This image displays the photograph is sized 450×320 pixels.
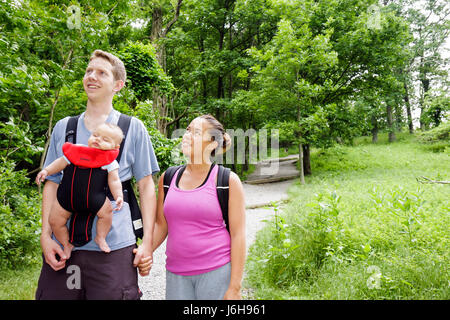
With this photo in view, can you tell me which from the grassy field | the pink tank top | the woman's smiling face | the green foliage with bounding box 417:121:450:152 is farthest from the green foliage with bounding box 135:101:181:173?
the green foliage with bounding box 417:121:450:152

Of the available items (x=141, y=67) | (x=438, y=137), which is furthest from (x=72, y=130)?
(x=438, y=137)

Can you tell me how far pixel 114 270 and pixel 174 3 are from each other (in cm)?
1261

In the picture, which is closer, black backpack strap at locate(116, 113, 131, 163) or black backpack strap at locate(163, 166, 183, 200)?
black backpack strap at locate(116, 113, 131, 163)

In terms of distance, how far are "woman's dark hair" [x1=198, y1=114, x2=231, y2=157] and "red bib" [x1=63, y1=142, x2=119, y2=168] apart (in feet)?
2.20

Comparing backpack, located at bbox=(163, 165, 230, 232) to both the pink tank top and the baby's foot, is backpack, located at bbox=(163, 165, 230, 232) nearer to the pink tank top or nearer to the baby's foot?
the pink tank top

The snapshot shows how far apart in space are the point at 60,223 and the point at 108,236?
0.24 metres

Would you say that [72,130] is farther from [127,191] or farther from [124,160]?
[127,191]

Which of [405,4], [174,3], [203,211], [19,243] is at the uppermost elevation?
[405,4]

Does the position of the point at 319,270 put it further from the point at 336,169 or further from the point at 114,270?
the point at 336,169

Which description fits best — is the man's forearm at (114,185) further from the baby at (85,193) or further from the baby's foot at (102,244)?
the baby's foot at (102,244)

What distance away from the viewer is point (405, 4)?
23766 mm

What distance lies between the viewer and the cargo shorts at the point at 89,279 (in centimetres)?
134

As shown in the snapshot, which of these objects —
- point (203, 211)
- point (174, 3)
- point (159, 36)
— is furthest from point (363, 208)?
point (174, 3)

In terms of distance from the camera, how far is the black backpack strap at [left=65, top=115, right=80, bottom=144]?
4.70 ft
